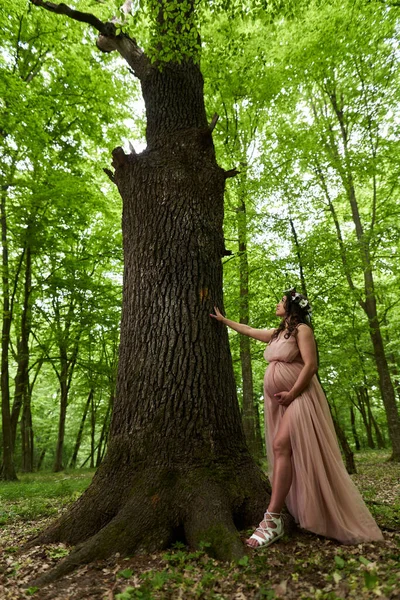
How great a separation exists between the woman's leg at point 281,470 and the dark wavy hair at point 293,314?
0.77 metres

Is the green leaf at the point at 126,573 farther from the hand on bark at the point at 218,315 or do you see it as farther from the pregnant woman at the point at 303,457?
the hand on bark at the point at 218,315

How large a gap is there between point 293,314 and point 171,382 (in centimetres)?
136

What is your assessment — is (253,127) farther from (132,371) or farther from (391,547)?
(391,547)

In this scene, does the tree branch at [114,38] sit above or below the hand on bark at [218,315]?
above

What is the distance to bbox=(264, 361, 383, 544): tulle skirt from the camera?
3.03 m

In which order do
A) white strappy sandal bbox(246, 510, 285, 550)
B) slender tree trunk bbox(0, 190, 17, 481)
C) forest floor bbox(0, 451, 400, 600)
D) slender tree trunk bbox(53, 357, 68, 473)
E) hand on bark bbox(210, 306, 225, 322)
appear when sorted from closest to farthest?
forest floor bbox(0, 451, 400, 600), white strappy sandal bbox(246, 510, 285, 550), hand on bark bbox(210, 306, 225, 322), slender tree trunk bbox(0, 190, 17, 481), slender tree trunk bbox(53, 357, 68, 473)

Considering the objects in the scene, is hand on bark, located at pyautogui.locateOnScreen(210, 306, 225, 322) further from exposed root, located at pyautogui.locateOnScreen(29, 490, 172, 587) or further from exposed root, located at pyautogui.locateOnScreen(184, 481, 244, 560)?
exposed root, located at pyautogui.locateOnScreen(29, 490, 172, 587)

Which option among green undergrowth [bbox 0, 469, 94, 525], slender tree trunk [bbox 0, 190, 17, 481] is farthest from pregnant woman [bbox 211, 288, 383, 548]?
slender tree trunk [bbox 0, 190, 17, 481]

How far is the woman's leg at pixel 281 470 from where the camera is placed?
9.93ft

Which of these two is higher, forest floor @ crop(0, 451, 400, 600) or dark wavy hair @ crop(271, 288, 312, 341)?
dark wavy hair @ crop(271, 288, 312, 341)

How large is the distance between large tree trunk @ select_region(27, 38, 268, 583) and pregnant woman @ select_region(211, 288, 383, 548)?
295 millimetres

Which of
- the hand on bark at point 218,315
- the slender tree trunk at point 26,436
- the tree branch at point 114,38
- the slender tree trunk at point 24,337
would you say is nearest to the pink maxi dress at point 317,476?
the hand on bark at point 218,315

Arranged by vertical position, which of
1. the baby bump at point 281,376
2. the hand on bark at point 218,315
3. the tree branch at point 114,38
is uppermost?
the tree branch at point 114,38

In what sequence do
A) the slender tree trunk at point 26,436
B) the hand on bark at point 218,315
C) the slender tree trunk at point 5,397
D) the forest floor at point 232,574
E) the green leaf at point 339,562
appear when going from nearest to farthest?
the forest floor at point 232,574
the green leaf at point 339,562
the hand on bark at point 218,315
the slender tree trunk at point 5,397
the slender tree trunk at point 26,436
